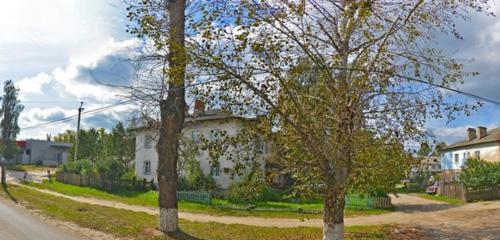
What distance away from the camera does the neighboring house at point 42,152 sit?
8369 cm

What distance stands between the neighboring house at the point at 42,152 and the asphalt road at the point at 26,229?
6495 centimetres

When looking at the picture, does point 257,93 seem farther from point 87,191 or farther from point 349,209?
point 87,191

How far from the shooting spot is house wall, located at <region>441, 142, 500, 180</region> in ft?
152

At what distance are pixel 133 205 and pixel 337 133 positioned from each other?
21.0 m

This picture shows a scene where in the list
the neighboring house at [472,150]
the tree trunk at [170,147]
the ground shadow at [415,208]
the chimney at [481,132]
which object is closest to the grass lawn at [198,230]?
the tree trunk at [170,147]

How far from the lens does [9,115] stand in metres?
40.5

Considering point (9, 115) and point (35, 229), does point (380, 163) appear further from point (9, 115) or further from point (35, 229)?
point (9, 115)

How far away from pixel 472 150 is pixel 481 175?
19.3 m

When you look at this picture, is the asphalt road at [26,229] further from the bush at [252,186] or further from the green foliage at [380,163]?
the green foliage at [380,163]

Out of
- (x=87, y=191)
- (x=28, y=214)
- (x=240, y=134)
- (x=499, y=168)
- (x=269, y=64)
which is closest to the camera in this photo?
(x=269, y=64)

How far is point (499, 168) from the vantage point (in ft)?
109

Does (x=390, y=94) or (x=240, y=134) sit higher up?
(x=390, y=94)

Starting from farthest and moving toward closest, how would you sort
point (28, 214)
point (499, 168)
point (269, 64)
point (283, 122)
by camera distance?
1. point (499, 168)
2. point (28, 214)
3. point (283, 122)
4. point (269, 64)

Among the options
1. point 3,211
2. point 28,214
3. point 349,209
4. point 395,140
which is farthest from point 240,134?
point 349,209
